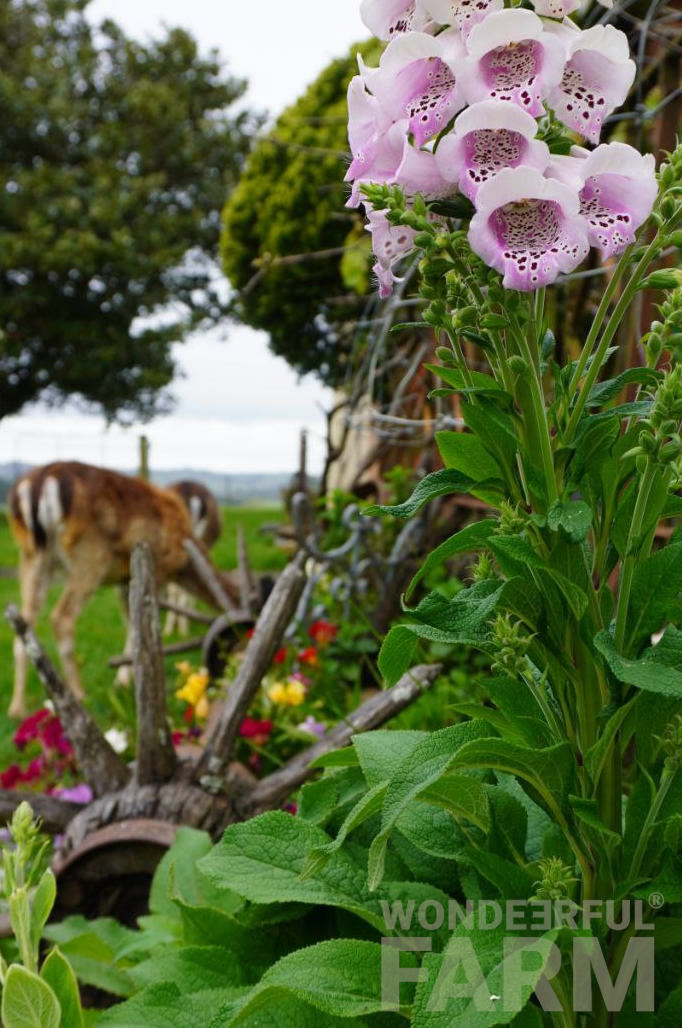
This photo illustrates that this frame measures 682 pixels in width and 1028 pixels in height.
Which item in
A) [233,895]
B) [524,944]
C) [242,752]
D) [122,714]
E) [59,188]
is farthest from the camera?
[59,188]

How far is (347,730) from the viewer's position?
76.6 inches

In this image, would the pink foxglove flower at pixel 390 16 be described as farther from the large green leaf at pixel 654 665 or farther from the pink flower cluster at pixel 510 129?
the large green leaf at pixel 654 665

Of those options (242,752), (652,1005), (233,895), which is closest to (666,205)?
(652,1005)

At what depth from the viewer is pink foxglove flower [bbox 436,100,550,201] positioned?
75 centimetres

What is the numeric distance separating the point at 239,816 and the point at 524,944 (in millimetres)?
1262

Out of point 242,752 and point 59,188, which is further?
point 59,188

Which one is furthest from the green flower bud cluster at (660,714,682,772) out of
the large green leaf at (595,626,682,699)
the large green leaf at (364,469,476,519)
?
the large green leaf at (364,469,476,519)

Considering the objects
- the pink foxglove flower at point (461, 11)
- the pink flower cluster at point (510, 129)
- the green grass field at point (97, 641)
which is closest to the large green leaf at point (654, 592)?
the pink flower cluster at point (510, 129)

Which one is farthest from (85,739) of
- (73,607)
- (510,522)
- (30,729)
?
(73,607)

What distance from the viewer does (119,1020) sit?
1.02m

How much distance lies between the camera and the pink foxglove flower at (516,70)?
30.5 inches

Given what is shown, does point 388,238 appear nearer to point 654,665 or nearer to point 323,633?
point 654,665

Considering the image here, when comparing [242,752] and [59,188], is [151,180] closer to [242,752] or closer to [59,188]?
[59,188]

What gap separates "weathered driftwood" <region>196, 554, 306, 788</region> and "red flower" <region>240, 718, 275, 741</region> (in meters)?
0.69
